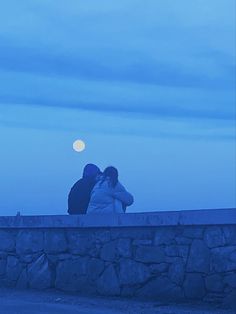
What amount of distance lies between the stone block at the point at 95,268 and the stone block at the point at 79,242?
0.65 feet

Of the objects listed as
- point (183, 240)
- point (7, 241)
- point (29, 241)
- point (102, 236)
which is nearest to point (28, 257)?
point (29, 241)

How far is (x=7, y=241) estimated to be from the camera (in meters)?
12.5

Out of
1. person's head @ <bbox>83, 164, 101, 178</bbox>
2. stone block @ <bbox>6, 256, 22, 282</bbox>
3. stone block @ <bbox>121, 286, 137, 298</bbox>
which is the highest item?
person's head @ <bbox>83, 164, 101, 178</bbox>

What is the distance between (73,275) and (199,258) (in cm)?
217

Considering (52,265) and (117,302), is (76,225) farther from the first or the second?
(117,302)

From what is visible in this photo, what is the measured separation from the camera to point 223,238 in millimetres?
10477

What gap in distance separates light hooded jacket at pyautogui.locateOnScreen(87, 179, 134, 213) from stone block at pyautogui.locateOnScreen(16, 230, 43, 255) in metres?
0.96

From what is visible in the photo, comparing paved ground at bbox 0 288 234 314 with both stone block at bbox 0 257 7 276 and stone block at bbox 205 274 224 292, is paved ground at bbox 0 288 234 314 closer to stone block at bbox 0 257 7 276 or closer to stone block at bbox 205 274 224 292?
stone block at bbox 205 274 224 292

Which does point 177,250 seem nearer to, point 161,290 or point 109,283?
point 161,290

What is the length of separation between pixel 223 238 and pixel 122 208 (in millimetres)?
2301

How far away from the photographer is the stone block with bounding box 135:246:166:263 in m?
10.9

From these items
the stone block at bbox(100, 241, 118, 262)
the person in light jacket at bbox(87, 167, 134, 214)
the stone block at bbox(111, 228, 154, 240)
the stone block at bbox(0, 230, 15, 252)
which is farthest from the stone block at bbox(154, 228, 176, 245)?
the stone block at bbox(0, 230, 15, 252)

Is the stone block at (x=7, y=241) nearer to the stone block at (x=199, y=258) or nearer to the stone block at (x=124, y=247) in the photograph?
the stone block at (x=124, y=247)

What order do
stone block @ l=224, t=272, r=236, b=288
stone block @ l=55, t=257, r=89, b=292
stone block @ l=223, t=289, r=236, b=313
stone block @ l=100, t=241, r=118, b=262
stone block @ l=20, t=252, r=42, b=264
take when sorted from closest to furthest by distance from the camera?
stone block @ l=223, t=289, r=236, b=313 → stone block @ l=224, t=272, r=236, b=288 → stone block @ l=100, t=241, r=118, b=262 → stone block @ l=55, t=257, r=89, b=292 → stone block @ l=20, t=252, r=42, b=264
